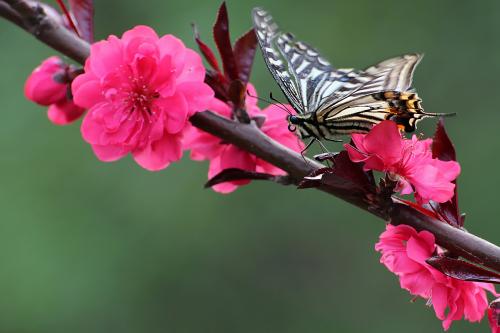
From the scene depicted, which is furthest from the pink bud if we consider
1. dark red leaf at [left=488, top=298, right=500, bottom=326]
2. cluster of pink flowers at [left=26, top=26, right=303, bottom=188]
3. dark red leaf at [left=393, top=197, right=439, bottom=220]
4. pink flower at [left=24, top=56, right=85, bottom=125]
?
dark red leaf at [left=488, top=298, right=500, bottom=326]

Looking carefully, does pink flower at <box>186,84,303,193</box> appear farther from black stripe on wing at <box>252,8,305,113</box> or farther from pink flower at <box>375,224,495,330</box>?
pink flower at <box>375,224,495,330</box>

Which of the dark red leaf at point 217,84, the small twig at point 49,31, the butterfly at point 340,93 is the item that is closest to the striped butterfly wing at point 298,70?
the butterfly at point 340,93

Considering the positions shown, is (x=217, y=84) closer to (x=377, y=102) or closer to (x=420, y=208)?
(x=377, y=102)

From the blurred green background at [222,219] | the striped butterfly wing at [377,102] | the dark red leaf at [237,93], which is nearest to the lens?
the striped butterfly wing at [377,102]

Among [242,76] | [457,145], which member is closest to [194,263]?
[457,145]

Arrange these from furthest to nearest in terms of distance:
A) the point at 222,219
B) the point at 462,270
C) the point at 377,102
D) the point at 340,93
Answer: the point at 222,219, the point at 340,93, the point at 377,102, the point at 462,270

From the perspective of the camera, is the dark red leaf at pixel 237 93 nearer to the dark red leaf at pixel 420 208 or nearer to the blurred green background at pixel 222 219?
the dark red leaf at pixel 420 208

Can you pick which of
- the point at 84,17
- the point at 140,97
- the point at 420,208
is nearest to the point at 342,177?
the point at 420,208
